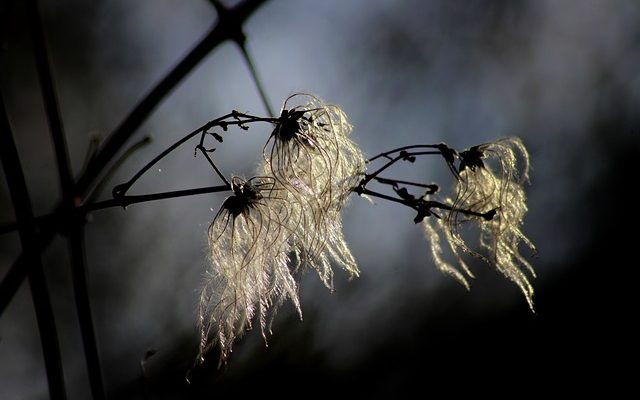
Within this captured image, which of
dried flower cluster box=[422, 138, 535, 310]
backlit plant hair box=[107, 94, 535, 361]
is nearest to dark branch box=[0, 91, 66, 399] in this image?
backlit plant hair box=[107, 94, 535, 361]

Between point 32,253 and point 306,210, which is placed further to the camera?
point 306,210

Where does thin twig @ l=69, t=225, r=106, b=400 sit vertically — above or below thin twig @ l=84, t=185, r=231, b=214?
below

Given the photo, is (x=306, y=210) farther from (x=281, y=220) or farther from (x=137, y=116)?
(x=137, y=116)

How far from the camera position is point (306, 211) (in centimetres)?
88

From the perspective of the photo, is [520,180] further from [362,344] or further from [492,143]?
[362,344]

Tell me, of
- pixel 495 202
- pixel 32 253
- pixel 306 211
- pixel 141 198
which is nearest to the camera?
pixel 32 253

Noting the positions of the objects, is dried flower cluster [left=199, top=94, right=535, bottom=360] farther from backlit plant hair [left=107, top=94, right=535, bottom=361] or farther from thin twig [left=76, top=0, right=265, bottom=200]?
thin twig [left=76, top=0, right=265, bottom=200]

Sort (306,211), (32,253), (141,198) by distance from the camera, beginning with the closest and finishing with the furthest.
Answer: (32,253), (141,198), (306,211)

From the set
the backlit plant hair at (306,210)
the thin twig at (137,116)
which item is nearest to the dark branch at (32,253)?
the thin twig at (137,116)

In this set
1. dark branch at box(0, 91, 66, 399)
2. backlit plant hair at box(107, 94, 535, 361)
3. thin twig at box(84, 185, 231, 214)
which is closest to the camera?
dark branch at box(0, 91, 66, 399)

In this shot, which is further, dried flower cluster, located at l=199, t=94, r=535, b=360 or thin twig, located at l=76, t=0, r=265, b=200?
dried flower cluster, located at l=199, t=94, r=535, b=360

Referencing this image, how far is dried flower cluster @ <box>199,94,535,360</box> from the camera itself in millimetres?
867

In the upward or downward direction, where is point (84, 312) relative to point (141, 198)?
downward

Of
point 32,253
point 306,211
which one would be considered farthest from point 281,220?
point 32,253
